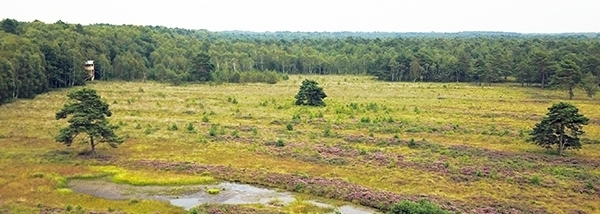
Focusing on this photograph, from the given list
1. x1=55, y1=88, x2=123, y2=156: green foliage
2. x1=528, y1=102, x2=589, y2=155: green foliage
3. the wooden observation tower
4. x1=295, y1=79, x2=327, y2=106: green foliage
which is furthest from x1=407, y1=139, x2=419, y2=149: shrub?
the wooden observation tower

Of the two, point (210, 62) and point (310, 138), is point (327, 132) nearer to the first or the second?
point (310, 138)

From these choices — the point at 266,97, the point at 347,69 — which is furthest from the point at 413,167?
the point at 347,69

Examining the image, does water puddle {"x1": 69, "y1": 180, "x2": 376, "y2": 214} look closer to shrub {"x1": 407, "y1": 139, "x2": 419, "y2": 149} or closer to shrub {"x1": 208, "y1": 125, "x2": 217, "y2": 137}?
shrub {"x1": 208, "y1": 125, "x2": 217, "y2": 137}

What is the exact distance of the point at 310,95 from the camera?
71.8 metres

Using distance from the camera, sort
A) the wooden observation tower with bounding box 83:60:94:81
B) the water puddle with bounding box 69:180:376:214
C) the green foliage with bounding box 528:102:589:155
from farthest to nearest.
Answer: the wooden observation tower with bounding box 83:60:94:81 < the green foliage with bounding box 528:102:589:155 < the water puddle with bounding box 69:180:376:214

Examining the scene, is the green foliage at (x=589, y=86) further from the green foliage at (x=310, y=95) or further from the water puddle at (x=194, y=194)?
the water puddle at (x=194, y=194)

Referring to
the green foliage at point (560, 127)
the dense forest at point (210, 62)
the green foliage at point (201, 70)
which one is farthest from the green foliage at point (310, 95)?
the green foliage at point (201, 70)

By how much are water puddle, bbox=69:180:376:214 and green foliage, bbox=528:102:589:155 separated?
19732 mm

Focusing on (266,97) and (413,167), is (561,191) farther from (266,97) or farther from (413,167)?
(266,97)

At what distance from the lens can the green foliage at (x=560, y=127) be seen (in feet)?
132

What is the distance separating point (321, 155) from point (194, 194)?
12618mm

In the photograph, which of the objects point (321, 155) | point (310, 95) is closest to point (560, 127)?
point (321, 155)

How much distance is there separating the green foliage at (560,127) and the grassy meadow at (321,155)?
112cm

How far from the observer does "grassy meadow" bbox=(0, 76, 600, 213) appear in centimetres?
3241
